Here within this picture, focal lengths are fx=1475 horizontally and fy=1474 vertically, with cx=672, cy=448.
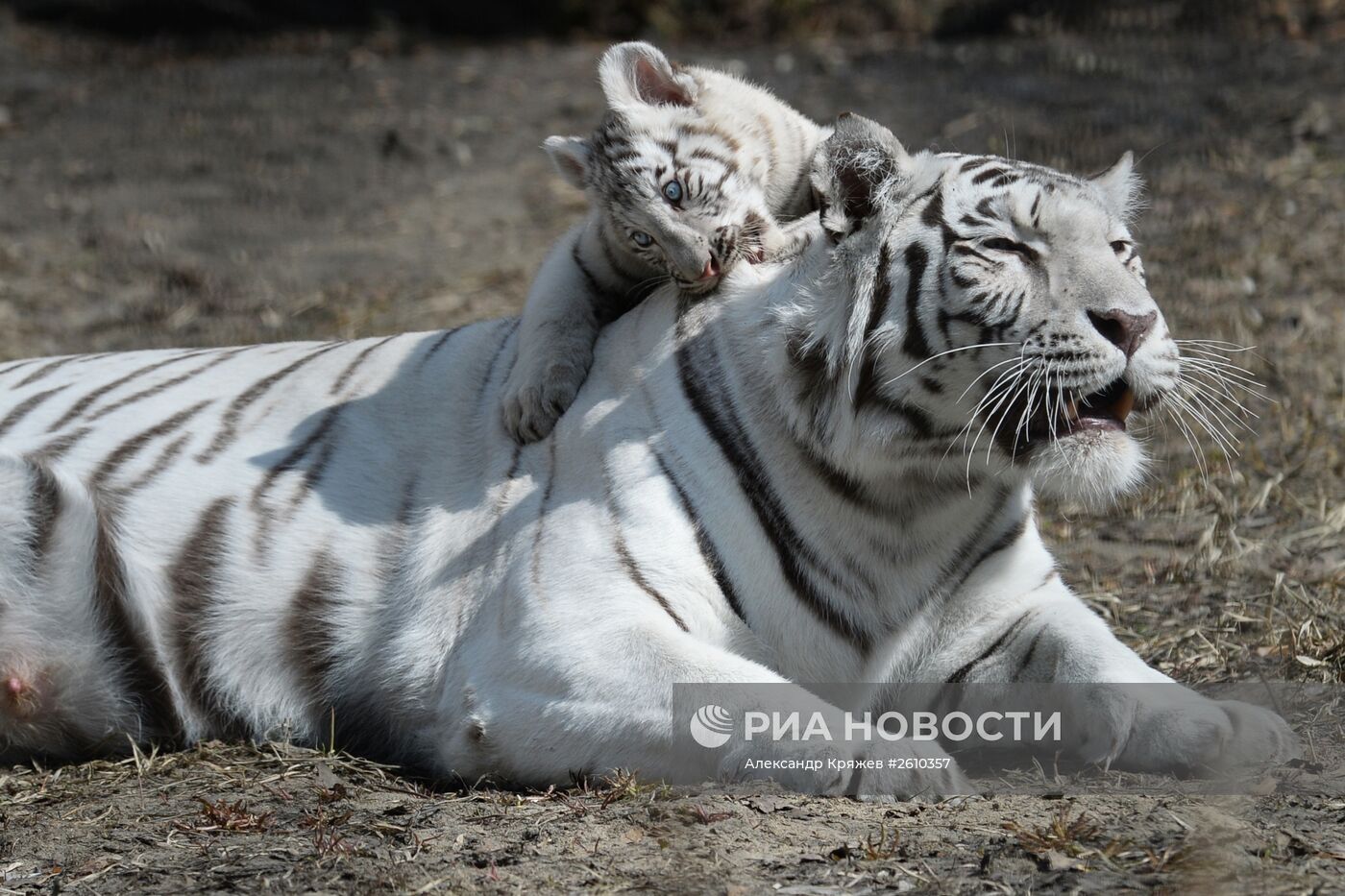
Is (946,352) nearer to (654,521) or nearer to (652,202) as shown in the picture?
(654,521)

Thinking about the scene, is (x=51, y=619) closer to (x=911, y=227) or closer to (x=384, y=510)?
(x=384, y=510)

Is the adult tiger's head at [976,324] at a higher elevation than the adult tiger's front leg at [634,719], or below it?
higher

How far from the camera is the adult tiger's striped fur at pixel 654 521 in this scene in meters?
2.00

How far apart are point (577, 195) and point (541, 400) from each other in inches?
130

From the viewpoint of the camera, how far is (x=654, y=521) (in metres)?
2.11

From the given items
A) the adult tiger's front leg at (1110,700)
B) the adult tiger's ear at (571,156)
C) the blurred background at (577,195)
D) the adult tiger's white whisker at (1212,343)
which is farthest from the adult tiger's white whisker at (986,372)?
the adult tiger's ear at (571,156)

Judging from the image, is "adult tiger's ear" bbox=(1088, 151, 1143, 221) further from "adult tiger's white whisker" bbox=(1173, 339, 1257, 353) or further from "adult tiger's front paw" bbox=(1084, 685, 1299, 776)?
"adult tiger's front paw" bbox=(1084, 685, 1299, 776)

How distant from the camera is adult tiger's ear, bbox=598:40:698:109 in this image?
262 cm

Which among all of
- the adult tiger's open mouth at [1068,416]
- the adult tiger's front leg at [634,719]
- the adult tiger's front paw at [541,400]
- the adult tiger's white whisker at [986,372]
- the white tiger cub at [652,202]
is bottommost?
the adult tiger's front leg at [634,719]

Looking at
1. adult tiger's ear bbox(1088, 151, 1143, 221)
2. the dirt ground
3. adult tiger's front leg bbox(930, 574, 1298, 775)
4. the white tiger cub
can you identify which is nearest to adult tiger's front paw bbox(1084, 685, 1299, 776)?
adult tiger's front leg bbox(930, 574, 1298, 775)

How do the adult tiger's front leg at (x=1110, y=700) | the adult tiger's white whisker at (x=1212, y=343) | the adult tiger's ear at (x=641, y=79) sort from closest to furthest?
the adult tiger's front leg at (x=1110, y=700) → the adult tiger's white whisker at (x=1212, y=343) → the adult tiger's ear at (x=641, y=79)

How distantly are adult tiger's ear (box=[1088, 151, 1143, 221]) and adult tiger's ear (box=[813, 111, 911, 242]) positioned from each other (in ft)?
1.05

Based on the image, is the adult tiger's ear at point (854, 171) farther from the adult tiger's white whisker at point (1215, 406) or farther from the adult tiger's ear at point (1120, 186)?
the adult tiger's white whisker at point (1215, 406)

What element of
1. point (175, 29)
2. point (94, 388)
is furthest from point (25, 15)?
point (94, 388)
